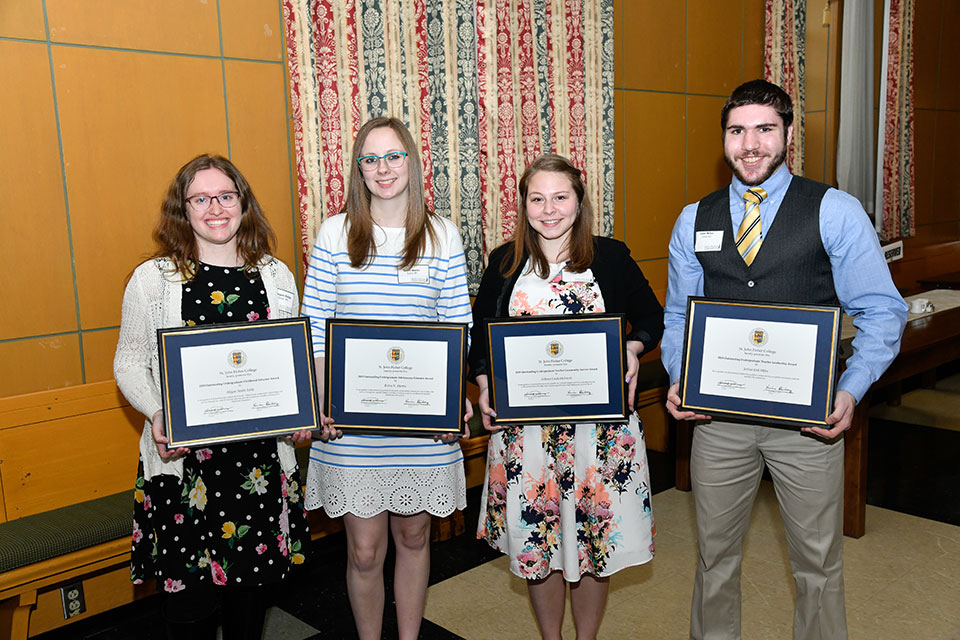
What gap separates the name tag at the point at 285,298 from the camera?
2.28 metres

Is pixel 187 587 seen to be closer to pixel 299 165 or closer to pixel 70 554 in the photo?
pixel 70 554

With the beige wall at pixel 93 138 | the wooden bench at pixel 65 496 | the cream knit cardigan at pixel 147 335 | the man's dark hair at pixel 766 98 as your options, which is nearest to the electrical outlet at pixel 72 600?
the wooden bench at pixel 65 496

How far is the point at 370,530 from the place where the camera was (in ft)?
7.89

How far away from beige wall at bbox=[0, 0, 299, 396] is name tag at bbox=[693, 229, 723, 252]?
212 centimetres

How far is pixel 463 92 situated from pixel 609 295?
209 cm

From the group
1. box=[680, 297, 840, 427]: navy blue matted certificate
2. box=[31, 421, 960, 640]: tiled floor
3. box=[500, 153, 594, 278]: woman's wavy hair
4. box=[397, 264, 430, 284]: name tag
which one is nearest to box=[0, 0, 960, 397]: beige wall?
box=[31, 421, 960, 640]: tiled floor

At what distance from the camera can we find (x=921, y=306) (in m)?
4.53

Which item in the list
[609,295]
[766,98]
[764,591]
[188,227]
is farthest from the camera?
Answer: [764,591]

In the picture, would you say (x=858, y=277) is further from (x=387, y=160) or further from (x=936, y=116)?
(x=936, y=116)

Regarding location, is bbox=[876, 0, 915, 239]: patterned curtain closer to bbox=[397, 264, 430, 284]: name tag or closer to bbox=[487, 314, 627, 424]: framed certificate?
bbox=[487, 314, 627, 424]: framed certificate

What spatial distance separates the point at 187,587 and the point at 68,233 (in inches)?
62.0

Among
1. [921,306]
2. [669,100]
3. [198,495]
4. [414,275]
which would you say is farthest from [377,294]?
[669,100]

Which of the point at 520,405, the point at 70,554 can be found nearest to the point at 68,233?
the point at 70,554

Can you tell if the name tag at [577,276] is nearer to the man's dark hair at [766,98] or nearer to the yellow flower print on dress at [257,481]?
the man's dark hair at [766,98]
